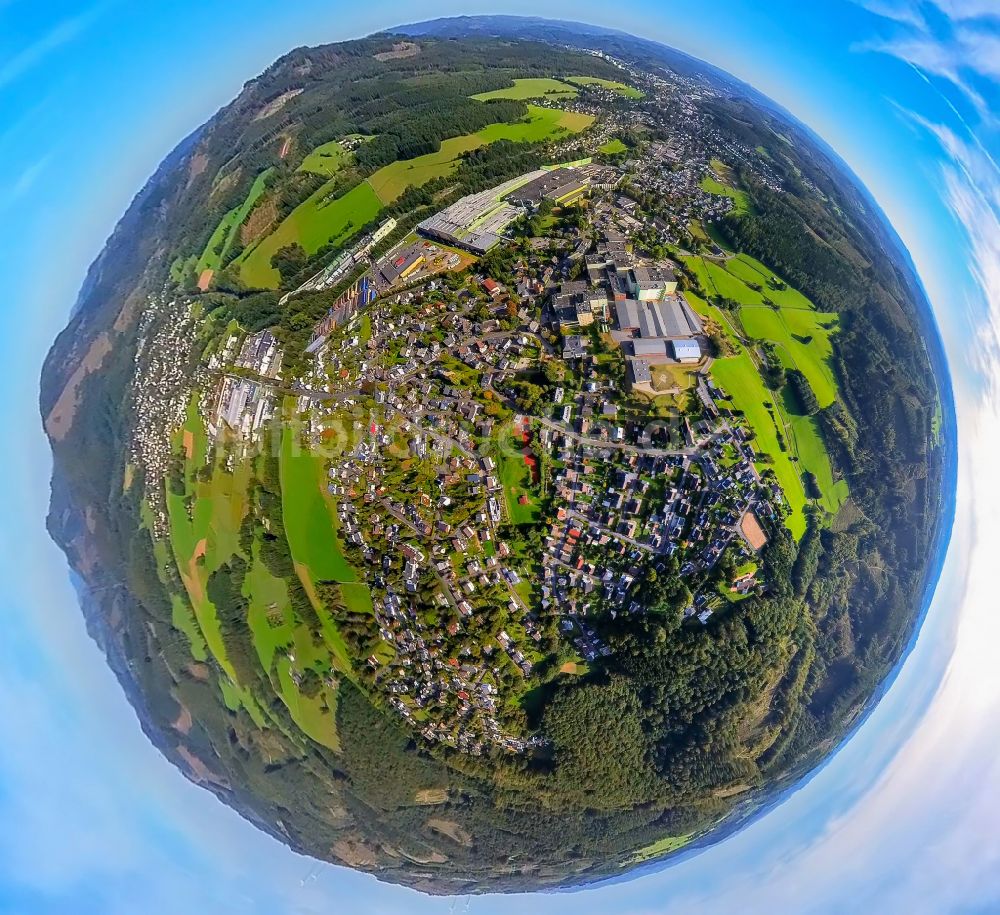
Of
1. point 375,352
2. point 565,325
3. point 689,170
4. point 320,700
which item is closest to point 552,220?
point 565,325

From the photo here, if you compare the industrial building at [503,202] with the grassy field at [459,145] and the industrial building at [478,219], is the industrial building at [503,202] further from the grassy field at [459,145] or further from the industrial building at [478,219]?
the grassy field at [459,145]

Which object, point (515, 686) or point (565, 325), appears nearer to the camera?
point (515, 686)

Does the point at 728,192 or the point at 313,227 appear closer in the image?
→ the point at 728,192

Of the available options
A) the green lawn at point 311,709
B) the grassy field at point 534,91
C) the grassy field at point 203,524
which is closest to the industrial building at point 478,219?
the grassy field at point 534,91

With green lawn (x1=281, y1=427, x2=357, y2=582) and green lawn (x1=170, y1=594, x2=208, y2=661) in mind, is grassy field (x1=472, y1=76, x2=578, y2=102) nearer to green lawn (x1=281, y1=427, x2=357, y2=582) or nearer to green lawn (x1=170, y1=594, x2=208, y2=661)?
green lawn (x1=281, y1=427, x2=357, y2=582)

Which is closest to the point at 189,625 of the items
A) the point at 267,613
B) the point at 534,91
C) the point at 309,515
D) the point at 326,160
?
the point at 267,613

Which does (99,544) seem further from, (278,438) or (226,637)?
(278,438)

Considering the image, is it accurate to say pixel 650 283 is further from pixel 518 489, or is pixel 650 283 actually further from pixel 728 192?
pixel 518 489
